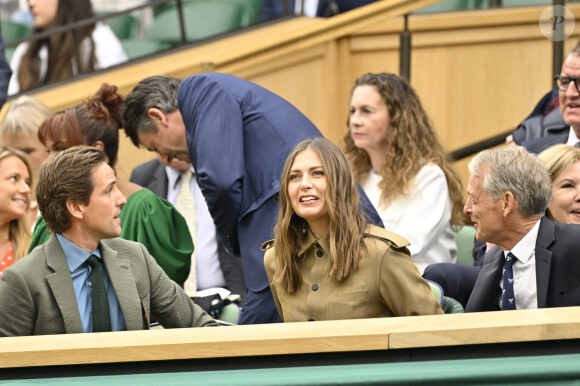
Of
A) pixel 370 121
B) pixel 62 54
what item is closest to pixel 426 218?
pixel 370 121

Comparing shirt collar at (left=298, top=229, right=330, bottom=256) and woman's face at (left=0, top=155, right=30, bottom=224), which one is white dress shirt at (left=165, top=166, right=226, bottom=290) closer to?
woman's face at (left=0, top=155, right=30, bottom=224)

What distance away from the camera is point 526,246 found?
9.32ft

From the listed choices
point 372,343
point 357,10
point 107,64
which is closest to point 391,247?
point 372,343

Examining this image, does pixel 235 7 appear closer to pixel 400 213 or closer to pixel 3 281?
pixel 400 213

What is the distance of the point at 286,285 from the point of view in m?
2.74

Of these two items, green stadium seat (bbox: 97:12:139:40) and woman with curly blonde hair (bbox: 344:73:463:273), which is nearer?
woman with curly blonde hair (bbox: 344:73:463:273)

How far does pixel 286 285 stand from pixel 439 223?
1.28m

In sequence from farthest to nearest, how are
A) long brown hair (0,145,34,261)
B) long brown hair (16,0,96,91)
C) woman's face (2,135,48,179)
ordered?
long brown hair (16,0,96,91) < woman's face (2,135,48,179) < long brown hair (0,145,34,261)

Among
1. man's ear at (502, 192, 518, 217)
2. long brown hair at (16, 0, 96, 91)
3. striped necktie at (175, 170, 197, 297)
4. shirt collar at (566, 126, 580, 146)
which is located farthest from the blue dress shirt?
long brown hair at (16, 0, 96, 91)

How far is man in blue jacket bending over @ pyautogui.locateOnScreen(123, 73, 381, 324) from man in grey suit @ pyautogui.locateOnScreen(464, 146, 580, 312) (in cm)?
41

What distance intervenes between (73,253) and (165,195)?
1.38 metres

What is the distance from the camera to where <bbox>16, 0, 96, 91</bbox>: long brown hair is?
5.36 metres

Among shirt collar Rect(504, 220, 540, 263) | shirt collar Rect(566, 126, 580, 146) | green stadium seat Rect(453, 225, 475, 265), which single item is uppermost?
shirt collar Rect(504, 220, 540, 263)

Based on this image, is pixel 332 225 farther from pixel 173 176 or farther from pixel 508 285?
pixel 173 176
